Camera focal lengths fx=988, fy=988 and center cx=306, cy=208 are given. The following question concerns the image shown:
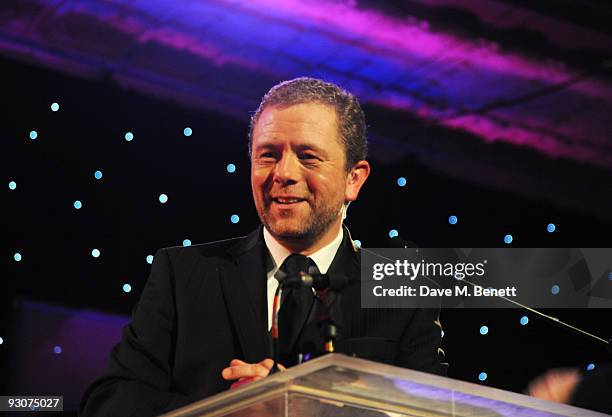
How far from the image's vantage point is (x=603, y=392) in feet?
9.00

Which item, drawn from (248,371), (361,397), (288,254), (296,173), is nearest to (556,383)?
(288,254)

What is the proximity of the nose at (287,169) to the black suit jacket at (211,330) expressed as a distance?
17cm

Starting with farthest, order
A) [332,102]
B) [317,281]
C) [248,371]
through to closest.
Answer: [332,102]
[248,371]
[317,281]

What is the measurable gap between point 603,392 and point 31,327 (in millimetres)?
1723

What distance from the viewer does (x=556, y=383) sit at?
300 cm

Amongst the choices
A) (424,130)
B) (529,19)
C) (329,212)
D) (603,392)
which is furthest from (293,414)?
(529,19)

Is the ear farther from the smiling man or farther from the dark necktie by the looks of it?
the dark necktie

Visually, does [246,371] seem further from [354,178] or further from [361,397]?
[354,178]

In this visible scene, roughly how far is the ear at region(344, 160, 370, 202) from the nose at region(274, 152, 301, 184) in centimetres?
18

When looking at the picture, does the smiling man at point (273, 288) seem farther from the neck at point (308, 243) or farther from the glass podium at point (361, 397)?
the glass podium at point (361, 397)

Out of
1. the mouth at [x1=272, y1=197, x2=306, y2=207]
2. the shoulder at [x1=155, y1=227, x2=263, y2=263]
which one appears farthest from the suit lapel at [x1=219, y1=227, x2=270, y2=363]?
the mouth at [x1=272, y1=197, x2=306, y2=207]

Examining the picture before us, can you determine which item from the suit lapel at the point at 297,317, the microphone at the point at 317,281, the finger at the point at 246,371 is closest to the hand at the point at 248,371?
the finger at the point at 246,371

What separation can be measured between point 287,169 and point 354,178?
0.24 metres

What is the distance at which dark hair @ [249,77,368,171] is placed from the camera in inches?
87.0
